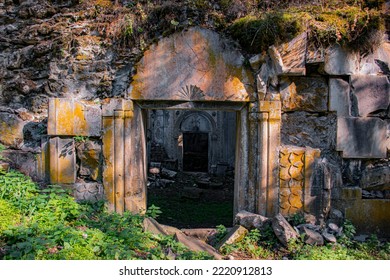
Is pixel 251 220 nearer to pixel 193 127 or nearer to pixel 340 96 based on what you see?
pixel 340 96

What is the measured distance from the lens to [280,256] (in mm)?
3406

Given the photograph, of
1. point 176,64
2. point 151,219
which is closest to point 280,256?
point 151,219

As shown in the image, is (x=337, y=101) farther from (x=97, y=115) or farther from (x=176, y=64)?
(x=97, y=115)

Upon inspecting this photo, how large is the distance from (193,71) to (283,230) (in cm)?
208

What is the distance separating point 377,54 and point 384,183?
154 centimetres

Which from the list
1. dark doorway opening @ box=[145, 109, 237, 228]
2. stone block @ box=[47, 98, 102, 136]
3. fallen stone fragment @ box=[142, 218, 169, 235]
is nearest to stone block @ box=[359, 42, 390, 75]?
fallen stone fragment @ box=[142, 218, 169, 235]

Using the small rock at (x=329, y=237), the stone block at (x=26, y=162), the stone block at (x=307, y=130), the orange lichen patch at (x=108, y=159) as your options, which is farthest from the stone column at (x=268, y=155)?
the stone block at (x=26, y=162)

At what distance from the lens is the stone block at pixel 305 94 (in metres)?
3.87

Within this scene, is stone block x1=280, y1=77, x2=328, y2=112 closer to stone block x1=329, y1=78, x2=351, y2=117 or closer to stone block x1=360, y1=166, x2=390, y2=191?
stone block x1=329, y1=78, x2=351, y2=117

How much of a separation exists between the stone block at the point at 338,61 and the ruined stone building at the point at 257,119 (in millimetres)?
12

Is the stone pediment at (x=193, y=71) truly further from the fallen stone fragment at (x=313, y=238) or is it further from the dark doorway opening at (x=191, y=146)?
the dark doorway opening at (x=191, y=146)

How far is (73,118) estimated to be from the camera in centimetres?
388

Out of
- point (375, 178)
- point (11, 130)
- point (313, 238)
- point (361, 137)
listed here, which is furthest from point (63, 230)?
point (375, 178)
